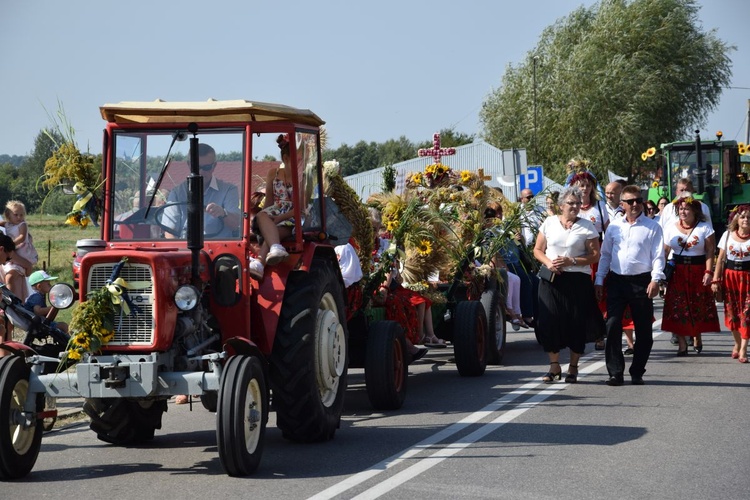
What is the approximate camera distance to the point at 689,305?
14164mm

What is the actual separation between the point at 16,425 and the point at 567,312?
19.7 feet

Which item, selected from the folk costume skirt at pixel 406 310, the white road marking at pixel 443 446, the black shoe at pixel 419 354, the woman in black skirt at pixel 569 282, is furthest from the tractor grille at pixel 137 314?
the woman in black skirt at pixel 569 282

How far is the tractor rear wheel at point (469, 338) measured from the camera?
12289 mm

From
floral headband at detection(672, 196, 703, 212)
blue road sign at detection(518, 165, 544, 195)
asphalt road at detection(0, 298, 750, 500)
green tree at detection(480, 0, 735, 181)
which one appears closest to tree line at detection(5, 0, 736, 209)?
green tree at detection(480, 0, 735, 181)

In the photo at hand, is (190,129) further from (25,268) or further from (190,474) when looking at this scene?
(25,268)

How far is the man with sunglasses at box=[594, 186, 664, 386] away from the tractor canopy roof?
4.71 meters

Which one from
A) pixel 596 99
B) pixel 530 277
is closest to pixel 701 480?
pixel 530 277

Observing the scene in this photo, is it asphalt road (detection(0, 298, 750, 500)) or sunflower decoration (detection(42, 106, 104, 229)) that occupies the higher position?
sunflower decoration (detection(42, 106, 104, 229))

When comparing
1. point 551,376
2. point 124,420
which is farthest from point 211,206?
point 551,376

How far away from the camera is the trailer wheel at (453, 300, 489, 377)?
1229cm

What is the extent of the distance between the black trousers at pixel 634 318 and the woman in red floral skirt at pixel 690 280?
226 cm

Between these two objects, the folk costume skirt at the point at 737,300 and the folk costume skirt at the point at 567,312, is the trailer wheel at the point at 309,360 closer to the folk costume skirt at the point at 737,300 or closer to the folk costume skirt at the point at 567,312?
the folk costume skirt at the point at 567,312

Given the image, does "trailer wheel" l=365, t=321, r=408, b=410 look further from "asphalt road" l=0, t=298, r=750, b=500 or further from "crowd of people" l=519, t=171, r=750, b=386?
"crowd of people" l=519, t=171, r=750, b=386

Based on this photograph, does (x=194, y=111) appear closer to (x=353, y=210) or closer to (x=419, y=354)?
(x=353, y=210)
